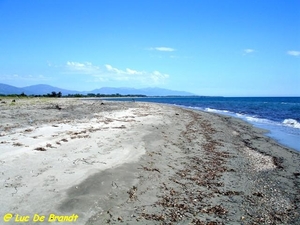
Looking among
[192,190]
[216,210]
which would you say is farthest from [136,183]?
[216,210]

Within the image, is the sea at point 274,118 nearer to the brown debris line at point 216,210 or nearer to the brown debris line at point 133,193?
the brown debris line at point 216,210

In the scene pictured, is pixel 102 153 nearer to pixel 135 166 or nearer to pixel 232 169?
pixel 135 166

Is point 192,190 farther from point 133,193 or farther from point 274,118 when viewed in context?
point 274,118

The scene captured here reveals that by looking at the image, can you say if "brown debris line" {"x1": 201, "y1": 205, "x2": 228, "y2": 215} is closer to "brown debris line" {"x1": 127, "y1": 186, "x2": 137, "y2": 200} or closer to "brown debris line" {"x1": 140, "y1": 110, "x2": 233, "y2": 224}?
"brown debris line" {"x1": 140, "y1": 110, "x2": 233, "y2": 224}

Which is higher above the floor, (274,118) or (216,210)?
(274,118)

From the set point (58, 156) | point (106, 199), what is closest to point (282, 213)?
point (106, 199)

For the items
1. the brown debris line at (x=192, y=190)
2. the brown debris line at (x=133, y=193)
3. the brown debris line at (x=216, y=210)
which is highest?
the brown debris line at (x=133, y=193)

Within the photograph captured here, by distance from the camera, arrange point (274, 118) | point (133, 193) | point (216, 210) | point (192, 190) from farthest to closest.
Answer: point (274, 118)
point (192, 190)
point (133, 193)
point (216, 210)

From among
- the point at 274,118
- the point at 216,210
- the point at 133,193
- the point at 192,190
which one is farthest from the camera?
the point at 274,118

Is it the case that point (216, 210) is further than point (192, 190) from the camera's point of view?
No

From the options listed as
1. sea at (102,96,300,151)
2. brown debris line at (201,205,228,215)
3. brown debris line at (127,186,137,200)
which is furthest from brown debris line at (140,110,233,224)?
sea at (102,96,300,151)

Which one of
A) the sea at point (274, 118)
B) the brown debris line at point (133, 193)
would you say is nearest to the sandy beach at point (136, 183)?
the brown debris line at point (133, 193)

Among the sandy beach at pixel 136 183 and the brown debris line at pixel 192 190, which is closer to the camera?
the sandy beach at pixel 136 183

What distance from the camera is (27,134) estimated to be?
14508mm
